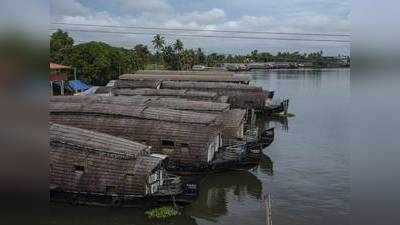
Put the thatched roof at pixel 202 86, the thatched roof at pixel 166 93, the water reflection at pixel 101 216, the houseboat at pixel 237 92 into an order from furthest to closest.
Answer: the thatched roof at pixel 202 86, the houseboat at pixel 237 92, the thatched roof at pixel 166 93, the water reflection at pixel 101 216

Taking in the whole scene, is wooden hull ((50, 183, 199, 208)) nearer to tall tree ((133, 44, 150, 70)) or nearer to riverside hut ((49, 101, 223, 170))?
riverside hut ((49, 101, 223, 170))

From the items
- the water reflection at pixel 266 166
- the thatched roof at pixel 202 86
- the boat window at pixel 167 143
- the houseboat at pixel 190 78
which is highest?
the houseboat at pixel 190 78

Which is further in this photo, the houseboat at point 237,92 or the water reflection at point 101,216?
the houseboat at point 237,92

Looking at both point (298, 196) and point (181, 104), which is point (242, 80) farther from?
point (298, 196)

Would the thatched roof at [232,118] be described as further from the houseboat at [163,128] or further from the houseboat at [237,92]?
the houseboat at [237,92]

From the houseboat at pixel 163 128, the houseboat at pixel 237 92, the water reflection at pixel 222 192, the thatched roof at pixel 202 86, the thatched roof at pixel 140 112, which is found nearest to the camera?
the water reflection at pixel 222 192

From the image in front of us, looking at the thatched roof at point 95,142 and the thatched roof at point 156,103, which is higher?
the thatched roof at point 156,103

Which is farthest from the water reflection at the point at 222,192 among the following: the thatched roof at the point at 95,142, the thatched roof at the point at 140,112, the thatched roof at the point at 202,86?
the thatched roof at the point at 202,86
